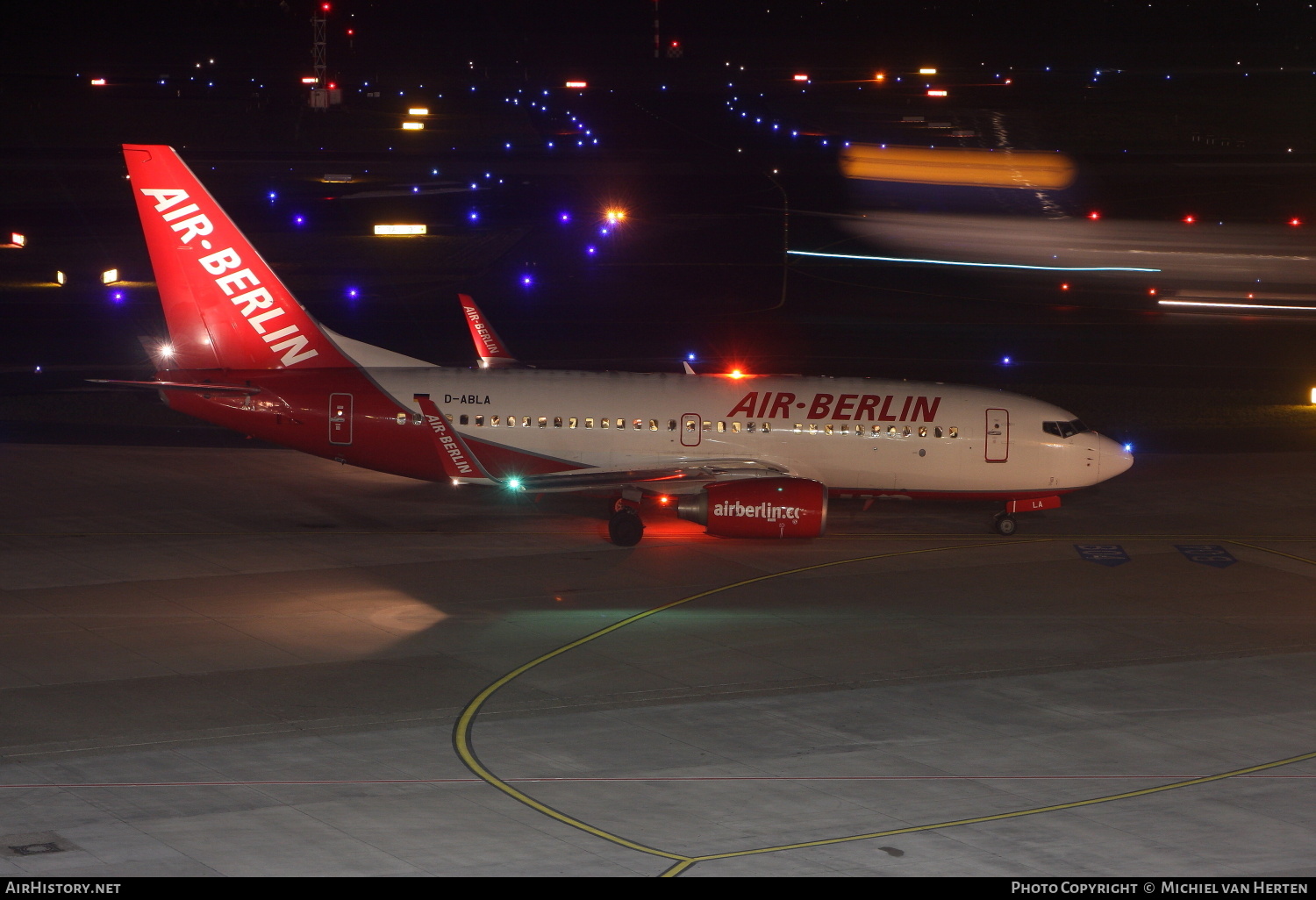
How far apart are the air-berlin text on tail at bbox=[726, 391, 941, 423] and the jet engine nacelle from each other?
3.24m

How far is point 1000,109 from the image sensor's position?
435ft

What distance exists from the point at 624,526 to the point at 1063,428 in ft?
38.8

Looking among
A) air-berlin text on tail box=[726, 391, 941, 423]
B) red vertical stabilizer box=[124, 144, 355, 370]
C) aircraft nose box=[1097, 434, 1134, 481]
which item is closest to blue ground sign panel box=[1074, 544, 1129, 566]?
aircraft nose box=[1097, 434, 1134, 481]

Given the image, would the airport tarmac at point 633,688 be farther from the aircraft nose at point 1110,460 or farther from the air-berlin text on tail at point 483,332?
the air-berlin text on tail at point 483,332

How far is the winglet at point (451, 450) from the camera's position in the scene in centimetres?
3111

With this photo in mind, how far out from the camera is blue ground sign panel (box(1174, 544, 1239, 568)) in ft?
108

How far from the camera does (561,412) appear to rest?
35000 mm

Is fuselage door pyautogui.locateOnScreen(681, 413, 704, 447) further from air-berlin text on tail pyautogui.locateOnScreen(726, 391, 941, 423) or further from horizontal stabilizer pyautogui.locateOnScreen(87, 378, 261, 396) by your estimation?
horizontal stabilizer pyautogui.locateOnScreen(87, 378, 261, 396)

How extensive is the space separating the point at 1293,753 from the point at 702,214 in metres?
69.9

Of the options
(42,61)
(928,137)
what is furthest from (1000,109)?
(42,61)

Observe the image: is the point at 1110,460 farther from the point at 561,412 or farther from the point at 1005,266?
the point at 1005,266

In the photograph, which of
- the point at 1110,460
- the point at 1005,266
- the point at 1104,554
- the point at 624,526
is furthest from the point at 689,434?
the point at 1005,266

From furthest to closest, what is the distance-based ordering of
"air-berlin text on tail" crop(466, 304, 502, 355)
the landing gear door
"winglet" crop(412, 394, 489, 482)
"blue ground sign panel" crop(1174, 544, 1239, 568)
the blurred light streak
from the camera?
1. the blurred light streak
2. "air-berlin text on tail" crop(466, 304, 502, 355)
3. the landing gear door
4. "blue ground sign panel" crop(1174, 544, 1239, 568)
5. "winglet" crop(412, 394, 489, 482)
